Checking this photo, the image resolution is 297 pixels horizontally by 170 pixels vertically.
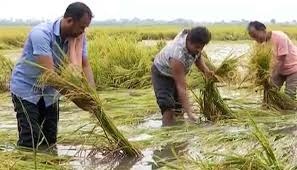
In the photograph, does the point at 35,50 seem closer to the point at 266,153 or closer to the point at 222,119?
the point at 266,153

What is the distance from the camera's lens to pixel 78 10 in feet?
14.4

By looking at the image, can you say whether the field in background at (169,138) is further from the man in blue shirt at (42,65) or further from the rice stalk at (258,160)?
the man in blue shirt at (42,65)

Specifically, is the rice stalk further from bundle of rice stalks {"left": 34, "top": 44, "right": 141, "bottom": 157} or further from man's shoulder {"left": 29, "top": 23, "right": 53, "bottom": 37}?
man's shoulder {"left": 29, "top": 23, "right": 53, "bottom": 37}

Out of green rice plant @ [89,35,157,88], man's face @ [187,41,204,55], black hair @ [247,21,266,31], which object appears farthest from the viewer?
green rice plant @ [89,35,157,88]

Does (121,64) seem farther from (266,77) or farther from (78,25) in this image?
(78,25)

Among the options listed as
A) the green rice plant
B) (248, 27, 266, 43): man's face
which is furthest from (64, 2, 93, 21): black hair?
the green rice plant

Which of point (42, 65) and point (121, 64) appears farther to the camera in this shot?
point (121, 64)

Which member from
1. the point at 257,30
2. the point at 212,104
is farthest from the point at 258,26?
the point at 212,104

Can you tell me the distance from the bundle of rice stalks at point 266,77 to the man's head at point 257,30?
0.18 metres

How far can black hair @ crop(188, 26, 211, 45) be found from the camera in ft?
17.8

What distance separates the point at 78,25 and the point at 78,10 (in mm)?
124

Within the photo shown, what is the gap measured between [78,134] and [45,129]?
0.68 metres

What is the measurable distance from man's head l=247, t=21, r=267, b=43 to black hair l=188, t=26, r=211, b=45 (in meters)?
1.63

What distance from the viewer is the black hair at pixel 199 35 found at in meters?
5.42
